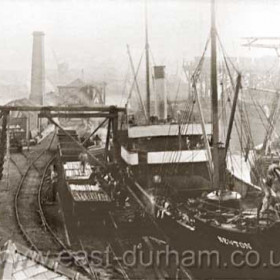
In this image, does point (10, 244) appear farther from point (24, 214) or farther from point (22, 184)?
point (22, 184)

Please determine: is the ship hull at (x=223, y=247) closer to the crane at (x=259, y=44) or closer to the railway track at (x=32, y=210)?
the railway track at (x=32, y=210)

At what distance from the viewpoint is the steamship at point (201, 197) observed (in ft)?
10.2

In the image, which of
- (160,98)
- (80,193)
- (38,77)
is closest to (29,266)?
(80,193)

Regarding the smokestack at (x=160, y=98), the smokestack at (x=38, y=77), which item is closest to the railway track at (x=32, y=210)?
the smokestack at (x=38, y=77)

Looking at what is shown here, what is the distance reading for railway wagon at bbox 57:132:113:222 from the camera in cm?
380

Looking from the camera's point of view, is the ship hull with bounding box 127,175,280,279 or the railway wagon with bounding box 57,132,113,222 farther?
the railway wagon with bounding box 57,132,113,222

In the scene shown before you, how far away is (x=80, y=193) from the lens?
157 inches

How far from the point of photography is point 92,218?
12.7ft

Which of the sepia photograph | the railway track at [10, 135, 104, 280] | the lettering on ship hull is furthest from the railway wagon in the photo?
the lettering on ship hull

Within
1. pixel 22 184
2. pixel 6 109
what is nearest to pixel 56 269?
pixel 6 109

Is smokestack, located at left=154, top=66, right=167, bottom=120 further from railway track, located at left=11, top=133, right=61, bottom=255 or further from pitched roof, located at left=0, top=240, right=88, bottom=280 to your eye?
pitched roof, located at left=0, top=240, right=88, bottom=280

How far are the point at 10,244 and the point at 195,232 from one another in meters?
1.86

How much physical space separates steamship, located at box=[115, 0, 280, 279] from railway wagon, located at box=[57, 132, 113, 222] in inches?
15.3

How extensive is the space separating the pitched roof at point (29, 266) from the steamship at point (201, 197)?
4.82 ft
